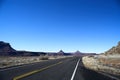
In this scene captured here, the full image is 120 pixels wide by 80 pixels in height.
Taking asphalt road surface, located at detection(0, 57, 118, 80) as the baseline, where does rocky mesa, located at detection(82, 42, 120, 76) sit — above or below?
above

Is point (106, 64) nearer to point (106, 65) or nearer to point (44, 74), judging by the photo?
point (106, 65)

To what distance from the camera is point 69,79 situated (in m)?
14.9

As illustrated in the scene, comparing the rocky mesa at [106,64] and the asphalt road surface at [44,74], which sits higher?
the rocky mesa at [106,64]

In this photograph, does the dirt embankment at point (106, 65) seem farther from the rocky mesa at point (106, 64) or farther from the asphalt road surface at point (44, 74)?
the asphalt road surface at point (44, 74)

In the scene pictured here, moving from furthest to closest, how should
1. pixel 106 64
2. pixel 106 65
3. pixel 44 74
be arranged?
pixel 106 64 < pixel 106 65 < pixel 44 74

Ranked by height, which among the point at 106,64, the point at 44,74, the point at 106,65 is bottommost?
the point at 44,74

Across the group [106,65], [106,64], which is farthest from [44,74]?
[106,64]

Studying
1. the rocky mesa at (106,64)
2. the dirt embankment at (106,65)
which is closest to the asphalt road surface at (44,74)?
the rocky mesa at (106,64)

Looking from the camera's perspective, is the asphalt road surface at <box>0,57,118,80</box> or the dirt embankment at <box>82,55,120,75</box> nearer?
the asphalt road surface at <box>0,57,118,80</box>

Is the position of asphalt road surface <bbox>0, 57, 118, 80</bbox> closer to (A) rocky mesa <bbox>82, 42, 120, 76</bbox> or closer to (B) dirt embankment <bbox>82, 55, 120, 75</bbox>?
(A) rocky mesa <bbox>82, 42, 120, 76</bbox>

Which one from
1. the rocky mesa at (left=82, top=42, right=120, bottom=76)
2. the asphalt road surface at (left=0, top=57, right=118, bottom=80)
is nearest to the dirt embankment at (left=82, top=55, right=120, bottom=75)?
the rocky mesa at (left=82, top=42, right=120, bottom=76)

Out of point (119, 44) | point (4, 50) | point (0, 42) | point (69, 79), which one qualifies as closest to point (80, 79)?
point (69, 79)

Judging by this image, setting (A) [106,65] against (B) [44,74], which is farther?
(A) [106,65]

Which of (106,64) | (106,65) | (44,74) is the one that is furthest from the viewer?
(106,64)
